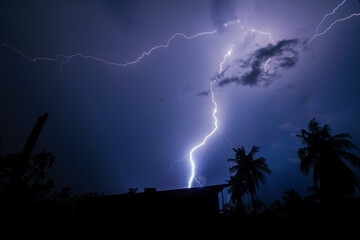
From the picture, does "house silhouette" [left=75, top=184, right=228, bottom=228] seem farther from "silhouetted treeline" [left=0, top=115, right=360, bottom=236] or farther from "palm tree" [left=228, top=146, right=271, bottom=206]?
"palm tree" [left=228, top=146, right=271, bottom=206]

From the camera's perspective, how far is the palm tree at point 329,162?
43.2 feet

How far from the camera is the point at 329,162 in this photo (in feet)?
46.4

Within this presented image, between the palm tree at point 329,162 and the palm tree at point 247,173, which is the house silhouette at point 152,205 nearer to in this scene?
the palm tree at point 329,162

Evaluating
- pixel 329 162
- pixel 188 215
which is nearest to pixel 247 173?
pixel 329 162

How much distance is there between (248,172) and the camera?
22.7 metres

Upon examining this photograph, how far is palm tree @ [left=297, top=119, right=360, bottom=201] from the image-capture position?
13.2 metres

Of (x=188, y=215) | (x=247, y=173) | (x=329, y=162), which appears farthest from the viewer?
(x=247, y=173)

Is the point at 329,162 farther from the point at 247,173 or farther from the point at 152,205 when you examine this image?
the point at 152,205

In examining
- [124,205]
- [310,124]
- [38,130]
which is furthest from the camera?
[310,124]

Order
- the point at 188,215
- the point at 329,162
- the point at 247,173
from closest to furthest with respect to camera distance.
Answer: the point at 188,215 < the point at 329,162 < the point at 247,173

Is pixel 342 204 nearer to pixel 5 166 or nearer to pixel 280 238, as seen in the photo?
pixel 280 238

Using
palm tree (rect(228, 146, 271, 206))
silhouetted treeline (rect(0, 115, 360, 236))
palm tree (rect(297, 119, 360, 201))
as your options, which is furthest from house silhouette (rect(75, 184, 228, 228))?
palm tree (rect(228, 146, 271, 206))

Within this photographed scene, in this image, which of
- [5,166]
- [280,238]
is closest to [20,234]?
[280,238]

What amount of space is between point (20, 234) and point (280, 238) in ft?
28.5
